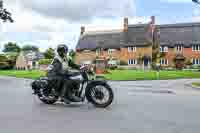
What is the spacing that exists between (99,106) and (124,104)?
116 centimetres

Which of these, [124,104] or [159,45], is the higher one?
[159,45]

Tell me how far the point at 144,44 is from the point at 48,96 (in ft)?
220

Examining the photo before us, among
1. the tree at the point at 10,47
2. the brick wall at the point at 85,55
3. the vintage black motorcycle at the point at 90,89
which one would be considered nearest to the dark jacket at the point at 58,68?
the vintage black motorcycle at the point at 90,89

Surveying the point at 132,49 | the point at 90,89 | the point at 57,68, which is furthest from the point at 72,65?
the point at 132,49

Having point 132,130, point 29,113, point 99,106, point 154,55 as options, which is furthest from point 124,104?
point 154,55

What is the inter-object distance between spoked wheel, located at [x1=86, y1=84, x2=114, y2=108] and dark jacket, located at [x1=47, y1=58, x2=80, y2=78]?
821 millimetres

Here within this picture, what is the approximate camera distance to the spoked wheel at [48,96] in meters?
10.8

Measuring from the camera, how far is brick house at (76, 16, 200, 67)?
7412cm

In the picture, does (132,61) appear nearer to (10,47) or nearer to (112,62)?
(112,62)

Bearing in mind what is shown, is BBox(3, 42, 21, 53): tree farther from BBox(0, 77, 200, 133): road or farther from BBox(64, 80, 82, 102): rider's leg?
BBox(64, 80, 82, 102): rider's leg

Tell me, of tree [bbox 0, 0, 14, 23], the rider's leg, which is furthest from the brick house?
the rider's leg

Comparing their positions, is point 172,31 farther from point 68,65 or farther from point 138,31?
point 68,65

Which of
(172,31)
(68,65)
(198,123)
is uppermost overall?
(172,31)

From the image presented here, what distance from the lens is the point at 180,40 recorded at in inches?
2955
